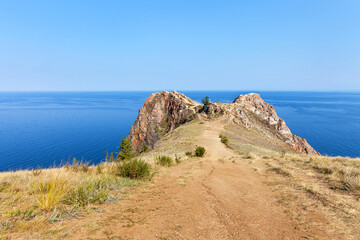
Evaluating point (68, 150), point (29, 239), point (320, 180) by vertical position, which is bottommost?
point (68, 150)

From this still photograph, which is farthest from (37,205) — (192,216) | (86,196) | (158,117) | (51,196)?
(158,117)

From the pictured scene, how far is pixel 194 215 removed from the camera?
559 centimetres

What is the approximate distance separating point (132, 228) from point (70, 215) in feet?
5.42

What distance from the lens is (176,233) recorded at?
14.9 ft

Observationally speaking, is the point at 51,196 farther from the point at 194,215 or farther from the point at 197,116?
the point at 197,116

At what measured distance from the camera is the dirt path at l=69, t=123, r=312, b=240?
14.8 ft

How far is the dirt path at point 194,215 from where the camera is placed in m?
4.51

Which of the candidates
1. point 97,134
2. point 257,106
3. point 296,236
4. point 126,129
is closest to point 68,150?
point 97,134

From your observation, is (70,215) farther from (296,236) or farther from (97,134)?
(97,134)

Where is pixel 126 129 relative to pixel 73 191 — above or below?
below

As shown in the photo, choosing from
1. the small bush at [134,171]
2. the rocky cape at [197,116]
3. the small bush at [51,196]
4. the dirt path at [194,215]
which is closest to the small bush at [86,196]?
the small bush at [51,196]

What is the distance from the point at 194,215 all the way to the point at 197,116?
4515 centimetres

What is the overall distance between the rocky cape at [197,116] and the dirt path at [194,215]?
3951cm

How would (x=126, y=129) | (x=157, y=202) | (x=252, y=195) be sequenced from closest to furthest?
(x=157, y=202)
(x=252, y=195)
(x=126, y=129)
